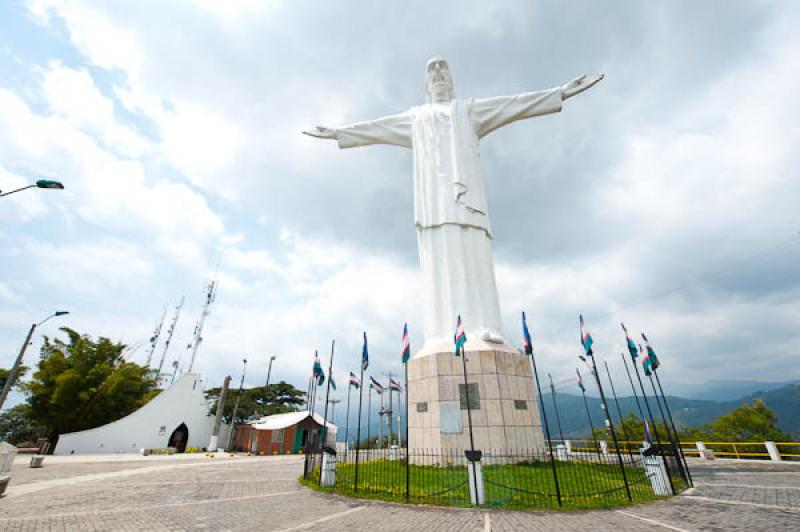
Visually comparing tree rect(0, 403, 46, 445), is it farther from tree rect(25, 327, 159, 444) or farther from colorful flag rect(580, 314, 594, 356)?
colorful flag rect(580, 314, 594, 356)

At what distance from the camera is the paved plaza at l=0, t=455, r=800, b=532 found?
693cm

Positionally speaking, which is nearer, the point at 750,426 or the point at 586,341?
the point at 586,341

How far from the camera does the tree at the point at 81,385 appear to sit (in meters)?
28.0

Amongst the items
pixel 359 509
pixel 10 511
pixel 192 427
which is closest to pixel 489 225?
pixel 359 509

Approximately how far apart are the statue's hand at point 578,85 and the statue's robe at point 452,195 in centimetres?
29

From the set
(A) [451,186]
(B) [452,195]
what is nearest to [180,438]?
(B) [452,195]

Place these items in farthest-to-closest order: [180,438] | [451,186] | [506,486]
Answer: [180,438], [451,186], [506,486]

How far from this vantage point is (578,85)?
16.4m

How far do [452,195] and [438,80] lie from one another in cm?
706

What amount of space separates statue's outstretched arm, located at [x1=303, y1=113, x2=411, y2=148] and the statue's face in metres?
1.86

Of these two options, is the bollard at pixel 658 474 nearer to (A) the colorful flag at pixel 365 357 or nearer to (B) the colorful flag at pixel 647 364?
(B) the colorful flag at pixel 647 364

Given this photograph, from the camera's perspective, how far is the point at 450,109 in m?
17.7

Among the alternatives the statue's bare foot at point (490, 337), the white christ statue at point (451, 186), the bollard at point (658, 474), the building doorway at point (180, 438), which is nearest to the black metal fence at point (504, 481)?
the bollard at point (658, 474)

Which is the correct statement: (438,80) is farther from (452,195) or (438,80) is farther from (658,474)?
(658,474)
